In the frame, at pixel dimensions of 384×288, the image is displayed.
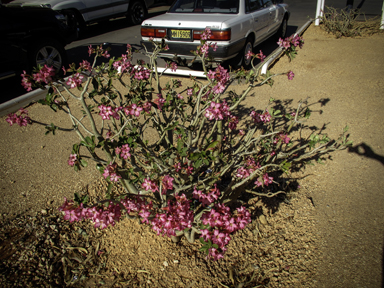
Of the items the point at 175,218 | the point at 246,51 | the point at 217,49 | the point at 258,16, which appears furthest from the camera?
the point at 258,16

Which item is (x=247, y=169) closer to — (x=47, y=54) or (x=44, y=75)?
(x=44, y=75)

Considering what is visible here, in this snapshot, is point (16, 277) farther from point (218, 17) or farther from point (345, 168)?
point (218, 17)

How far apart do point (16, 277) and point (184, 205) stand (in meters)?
1.54

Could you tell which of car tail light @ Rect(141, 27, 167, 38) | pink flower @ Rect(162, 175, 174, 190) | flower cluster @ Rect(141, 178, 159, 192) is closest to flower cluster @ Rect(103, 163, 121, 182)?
flower cluster @ Rect(141, 178, 159, 192)

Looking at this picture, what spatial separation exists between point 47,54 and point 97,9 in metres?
5.54

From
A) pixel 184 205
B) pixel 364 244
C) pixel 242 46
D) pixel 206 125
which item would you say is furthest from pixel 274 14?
pixel 184 205

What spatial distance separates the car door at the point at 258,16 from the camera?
6.47m

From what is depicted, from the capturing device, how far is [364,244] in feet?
7.85

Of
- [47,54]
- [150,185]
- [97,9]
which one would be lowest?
[150,185]

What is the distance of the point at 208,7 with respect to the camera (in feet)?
20.7

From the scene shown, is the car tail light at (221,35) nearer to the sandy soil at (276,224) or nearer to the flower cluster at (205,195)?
the sandy soil at (276,224)

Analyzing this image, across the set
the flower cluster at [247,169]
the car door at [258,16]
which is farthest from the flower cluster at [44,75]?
the car door at [258,16]

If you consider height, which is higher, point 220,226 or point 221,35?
point 221,35

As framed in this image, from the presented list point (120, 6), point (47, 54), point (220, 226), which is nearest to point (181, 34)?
point (47, 54)
